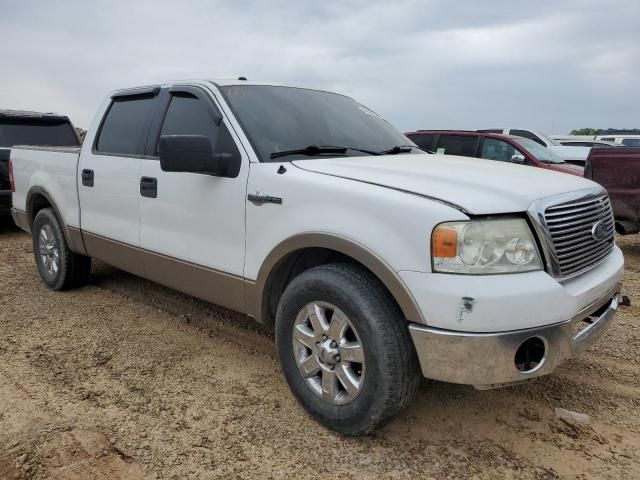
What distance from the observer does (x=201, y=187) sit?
336 centimetres

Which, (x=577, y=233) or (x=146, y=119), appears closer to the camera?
(x=577, y=233)

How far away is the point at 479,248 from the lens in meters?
2.32

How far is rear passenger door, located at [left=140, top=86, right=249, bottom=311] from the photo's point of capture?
3.22 meters

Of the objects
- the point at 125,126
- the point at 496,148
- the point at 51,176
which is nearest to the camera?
the point at 125,126

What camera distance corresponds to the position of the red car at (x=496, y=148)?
31.8 ft

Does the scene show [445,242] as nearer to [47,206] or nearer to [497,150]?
[47,206]

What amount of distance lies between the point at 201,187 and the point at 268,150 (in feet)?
1.68

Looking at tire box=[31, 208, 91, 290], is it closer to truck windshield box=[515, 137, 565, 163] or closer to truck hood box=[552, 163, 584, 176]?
truck hood box=[552, 163, 584, 176]

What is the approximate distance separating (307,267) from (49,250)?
332cm

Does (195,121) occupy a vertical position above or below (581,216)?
above

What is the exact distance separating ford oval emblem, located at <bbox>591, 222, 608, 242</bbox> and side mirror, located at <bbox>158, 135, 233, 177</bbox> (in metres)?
2.06

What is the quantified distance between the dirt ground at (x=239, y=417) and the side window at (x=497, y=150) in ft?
20.2

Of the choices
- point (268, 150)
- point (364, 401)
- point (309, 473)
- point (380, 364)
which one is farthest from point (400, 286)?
point (268, 150)

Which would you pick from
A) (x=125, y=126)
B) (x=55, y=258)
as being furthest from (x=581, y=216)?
(x=55, y=258)
